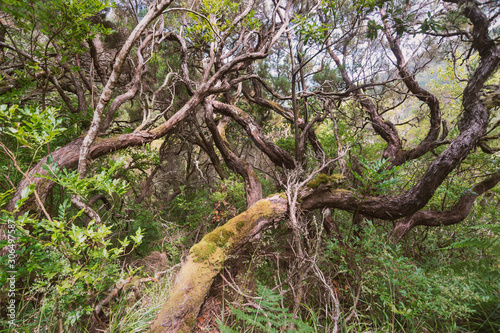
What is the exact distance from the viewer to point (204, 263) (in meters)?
2.33

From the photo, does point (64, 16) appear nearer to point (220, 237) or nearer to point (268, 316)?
point (220, 237)

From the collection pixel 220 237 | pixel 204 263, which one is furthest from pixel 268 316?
pixel 220 237

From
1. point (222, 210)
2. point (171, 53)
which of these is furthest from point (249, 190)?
point (171, 53)

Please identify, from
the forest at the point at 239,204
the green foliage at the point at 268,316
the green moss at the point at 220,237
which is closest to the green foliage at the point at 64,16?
the forest at the point at 239,204

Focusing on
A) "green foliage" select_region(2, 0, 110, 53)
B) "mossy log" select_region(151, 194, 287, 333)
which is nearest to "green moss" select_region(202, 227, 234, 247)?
"mossy log" select_region(151, 194, 287, 333)

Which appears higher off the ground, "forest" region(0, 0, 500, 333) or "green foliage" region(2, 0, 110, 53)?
"green foliage" region(2, 0, 110, 53)

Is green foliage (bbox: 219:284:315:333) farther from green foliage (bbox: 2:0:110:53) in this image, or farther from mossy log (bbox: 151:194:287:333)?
green foliage (bbox: 2:0:110:53)

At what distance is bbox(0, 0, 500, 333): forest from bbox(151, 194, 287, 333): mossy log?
0.06 ft

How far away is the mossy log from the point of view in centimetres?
191

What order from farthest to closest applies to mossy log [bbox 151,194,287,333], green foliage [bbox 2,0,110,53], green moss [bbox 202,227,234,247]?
green moss [bbox 202,227,234,247], green foliage [bbox 2,0,110,53], mossy log [bbox 151,194,287,333]

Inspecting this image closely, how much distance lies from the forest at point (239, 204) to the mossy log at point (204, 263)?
17 millimetres

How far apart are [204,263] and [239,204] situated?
2.00 meters

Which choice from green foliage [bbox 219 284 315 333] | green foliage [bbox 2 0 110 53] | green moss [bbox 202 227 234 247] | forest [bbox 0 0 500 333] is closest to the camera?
green foliage [bbox 219 284 315 333]

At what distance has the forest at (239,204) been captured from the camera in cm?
156
